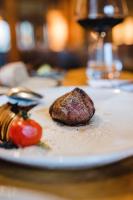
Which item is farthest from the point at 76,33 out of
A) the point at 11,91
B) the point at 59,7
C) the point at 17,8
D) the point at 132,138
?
the point at 132,138

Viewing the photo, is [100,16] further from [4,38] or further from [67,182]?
[4,38]

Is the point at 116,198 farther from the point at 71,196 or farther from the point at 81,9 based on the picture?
the point at 81,9

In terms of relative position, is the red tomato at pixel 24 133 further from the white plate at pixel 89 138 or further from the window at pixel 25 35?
the window at pixel 25 35

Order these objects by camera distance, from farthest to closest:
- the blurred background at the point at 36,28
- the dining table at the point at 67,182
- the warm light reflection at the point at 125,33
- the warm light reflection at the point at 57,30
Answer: the warm light reflection at the point at 57,30 < the blurred background at the point at 36,28 < the warm light reflection at the point at 125,33 < the dining table at the point at 67,182

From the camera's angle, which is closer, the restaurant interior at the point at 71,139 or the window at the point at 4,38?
the restaurant interior at the point at 71,139

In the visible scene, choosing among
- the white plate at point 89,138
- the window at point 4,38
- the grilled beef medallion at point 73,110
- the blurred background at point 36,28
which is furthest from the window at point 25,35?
the grilled beef medallion at point 73,110

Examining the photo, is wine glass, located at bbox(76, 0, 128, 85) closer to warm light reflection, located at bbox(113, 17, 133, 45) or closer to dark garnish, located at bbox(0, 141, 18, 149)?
dark garnish, located at bbox(0, 141, 18, 149)

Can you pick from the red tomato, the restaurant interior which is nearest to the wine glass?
the restaurant interior
